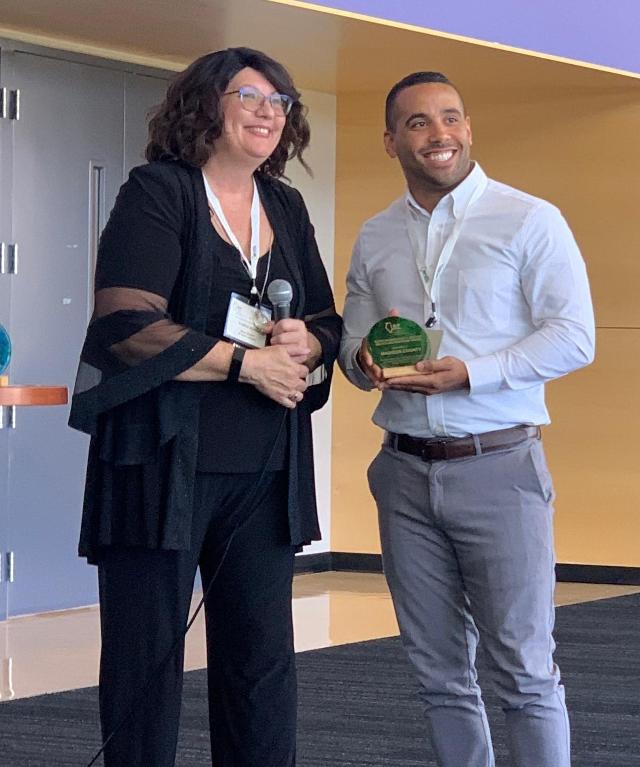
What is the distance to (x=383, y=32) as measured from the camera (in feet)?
21.5

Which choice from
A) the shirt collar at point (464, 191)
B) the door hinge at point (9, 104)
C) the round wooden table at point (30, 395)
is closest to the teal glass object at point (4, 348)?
the round wooden table at point (30, 395)

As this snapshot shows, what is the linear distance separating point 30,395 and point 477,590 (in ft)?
4.38

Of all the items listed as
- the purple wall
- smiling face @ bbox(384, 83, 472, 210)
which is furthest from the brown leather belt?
the purple wall

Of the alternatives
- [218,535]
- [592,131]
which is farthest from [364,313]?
[592,131]

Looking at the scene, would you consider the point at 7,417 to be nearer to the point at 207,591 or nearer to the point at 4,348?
the point at 4,348

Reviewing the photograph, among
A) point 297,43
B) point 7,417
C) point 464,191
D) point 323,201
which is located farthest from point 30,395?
point 323,201

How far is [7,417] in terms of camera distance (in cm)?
681

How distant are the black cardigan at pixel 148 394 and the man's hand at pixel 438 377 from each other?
436 mm

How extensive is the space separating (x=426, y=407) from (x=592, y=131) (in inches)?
205

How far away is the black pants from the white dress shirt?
413 mm

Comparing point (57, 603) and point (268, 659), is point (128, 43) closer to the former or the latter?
point (57, 603)

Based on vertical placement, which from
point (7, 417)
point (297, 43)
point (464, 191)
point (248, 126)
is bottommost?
point (7, 417)

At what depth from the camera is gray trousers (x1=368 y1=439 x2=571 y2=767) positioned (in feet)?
10.1

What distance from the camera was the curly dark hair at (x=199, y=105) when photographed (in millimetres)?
2971
